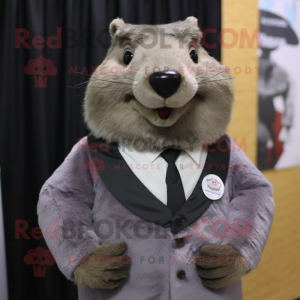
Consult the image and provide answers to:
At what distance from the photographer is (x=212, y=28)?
5.02 ft

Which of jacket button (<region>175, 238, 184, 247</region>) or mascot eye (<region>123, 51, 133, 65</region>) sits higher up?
mascot eye (<region>123, 51, 133, 65</region>)

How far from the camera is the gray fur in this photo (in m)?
0.80

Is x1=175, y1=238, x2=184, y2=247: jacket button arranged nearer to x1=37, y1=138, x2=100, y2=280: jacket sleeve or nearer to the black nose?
x1=37, y1=138, x2=100, y2=280: jacket sleeve

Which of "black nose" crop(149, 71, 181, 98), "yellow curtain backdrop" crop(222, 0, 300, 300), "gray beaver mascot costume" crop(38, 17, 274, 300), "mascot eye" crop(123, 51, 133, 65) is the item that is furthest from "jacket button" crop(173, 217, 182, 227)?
"yellow curtain backdrop" crop(222, 0, 300, 300)

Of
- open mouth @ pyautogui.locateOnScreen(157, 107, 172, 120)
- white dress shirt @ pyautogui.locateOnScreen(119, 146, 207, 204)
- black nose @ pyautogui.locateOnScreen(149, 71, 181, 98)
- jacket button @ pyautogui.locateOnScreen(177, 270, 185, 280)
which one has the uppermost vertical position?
black nose @ pyautogui.locateOnScreen(149, 71, 181, 98)

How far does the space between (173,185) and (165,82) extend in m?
0.30

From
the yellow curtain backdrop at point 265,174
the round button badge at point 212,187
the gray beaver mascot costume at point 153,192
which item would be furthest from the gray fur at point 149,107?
the yellow curtain backdrop at point 265,174

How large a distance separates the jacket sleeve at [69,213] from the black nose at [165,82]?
34cm

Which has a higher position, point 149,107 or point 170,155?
point 149,107

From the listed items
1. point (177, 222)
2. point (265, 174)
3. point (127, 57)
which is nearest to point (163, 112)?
point (127, 57)

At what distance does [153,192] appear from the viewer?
83 centimetres

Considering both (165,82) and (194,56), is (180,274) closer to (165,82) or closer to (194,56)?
(165,82)

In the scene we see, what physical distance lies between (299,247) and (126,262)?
1560 mm

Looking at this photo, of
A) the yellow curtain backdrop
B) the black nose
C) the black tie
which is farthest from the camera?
the yellow curtain backdrop
